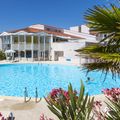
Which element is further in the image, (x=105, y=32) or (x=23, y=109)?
(x=23, y=109)

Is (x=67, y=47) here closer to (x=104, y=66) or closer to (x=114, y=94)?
(x=114, y=94)

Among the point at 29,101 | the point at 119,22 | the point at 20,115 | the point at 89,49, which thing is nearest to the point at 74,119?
the point at 89,49

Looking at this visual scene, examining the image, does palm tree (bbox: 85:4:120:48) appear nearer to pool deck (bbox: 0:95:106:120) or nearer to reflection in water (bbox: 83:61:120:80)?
reflection in water (bbox: 83:61:120:80)

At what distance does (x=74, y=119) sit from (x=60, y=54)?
4559 centimetres

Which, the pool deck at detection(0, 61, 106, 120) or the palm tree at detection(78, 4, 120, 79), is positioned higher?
the palm tree at detection(78, 4, 120, 79)

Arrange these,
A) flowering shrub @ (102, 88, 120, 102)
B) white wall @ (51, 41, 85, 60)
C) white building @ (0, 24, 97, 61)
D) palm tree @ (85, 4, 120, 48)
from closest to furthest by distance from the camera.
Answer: palm tree @ (85, 4, 120, 48) → flowering shrub @ (102, 88, 120, 102) → white wall @ (51, 41, 85, 60) → white building @ (0, 24, 97, 61)

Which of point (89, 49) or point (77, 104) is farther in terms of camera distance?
point (89, 49)

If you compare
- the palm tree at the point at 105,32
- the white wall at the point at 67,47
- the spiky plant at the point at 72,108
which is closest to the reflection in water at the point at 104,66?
the palm tree at the point at 105,32

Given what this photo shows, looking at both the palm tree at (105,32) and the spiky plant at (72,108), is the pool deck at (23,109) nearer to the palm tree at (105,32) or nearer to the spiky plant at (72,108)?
the palm tree at (105,32)

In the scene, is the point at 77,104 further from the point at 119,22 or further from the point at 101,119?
the point at 119,22

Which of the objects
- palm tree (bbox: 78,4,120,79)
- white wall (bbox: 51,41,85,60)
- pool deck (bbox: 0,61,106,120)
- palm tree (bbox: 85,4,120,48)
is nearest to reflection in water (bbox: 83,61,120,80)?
Result: palm tree (bbox: 78,4,120,79)

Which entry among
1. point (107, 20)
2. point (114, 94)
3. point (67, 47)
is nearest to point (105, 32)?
point (107, 20)

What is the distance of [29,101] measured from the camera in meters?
11.2

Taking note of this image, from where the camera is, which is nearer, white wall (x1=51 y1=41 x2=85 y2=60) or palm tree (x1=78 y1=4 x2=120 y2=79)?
palm tree (x1=78 y1=4 x2=120 y2=79)
